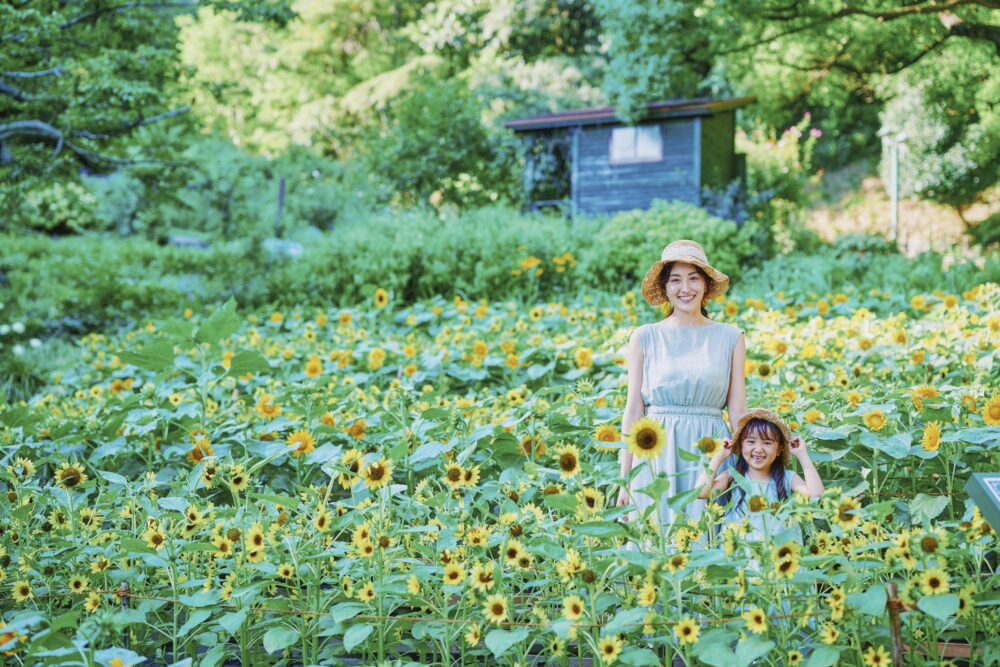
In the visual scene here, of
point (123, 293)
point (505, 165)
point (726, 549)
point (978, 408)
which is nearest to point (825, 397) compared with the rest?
point (978, 408)

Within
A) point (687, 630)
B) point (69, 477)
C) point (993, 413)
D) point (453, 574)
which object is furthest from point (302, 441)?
point (993, 413)

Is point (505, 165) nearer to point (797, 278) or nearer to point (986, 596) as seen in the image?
point (797, 278)

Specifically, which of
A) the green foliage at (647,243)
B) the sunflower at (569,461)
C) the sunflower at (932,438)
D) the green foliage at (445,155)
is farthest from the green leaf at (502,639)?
the green foliage at (445,155)

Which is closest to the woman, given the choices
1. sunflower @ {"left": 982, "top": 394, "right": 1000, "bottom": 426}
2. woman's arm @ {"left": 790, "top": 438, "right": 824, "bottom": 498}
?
woman's arm @ {"left": 790, "top": 438, "right": 824, "bottom": 498}

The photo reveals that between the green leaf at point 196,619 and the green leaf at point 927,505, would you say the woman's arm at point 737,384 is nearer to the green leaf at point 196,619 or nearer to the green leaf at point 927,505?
the green leaf at point 927,505

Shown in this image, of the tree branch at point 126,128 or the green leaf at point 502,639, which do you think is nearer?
the green leaf at point 502,639

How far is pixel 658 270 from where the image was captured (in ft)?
9.62

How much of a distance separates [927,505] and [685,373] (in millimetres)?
732

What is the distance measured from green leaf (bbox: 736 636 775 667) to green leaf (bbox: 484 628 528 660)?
0.41 m

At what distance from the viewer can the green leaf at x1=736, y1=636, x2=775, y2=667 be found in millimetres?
1684

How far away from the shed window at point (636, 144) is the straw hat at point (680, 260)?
43.0ft

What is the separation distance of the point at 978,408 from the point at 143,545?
2.57 metres

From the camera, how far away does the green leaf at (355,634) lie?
1919 mm

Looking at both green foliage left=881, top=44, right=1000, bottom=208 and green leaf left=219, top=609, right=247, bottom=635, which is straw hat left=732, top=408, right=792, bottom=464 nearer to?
green leaf left=219, top=609, right=247, bottom=635
